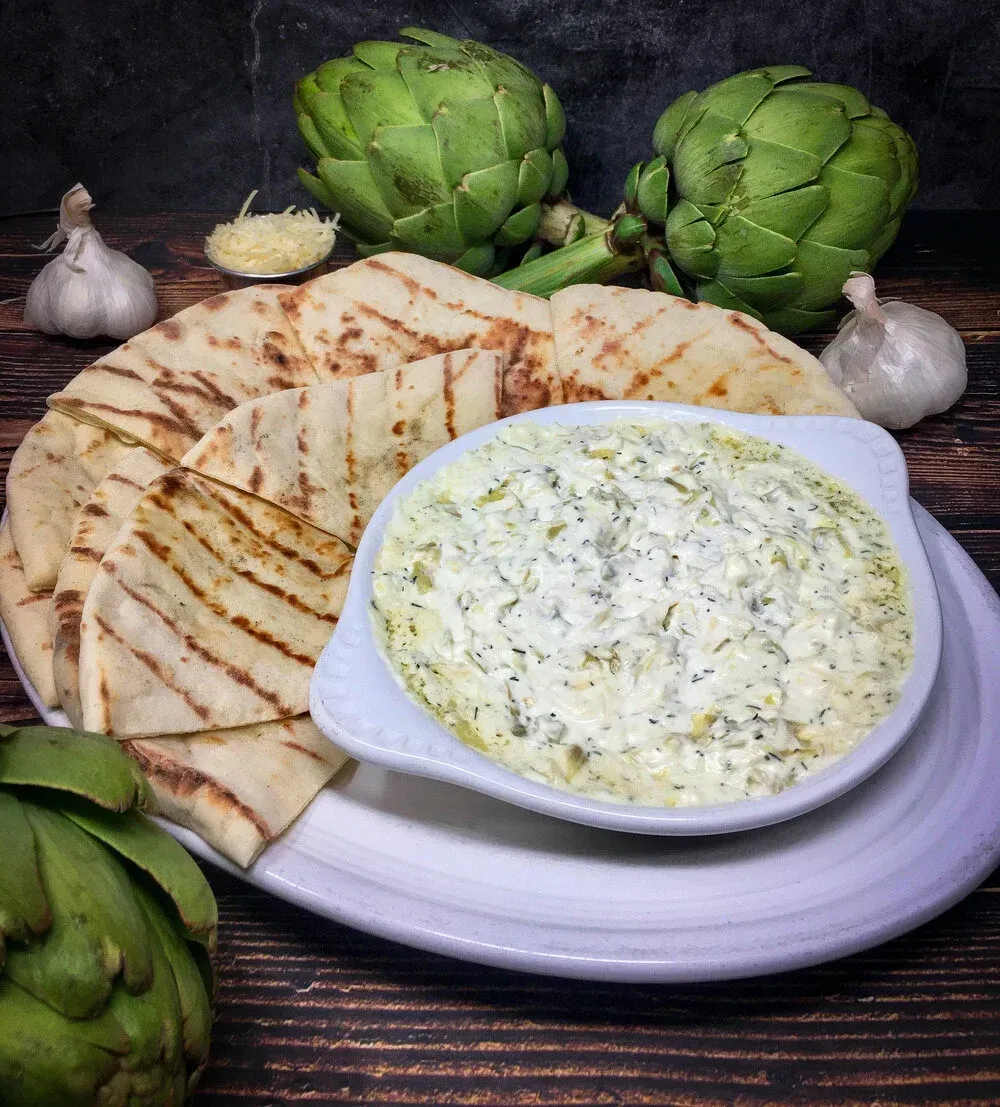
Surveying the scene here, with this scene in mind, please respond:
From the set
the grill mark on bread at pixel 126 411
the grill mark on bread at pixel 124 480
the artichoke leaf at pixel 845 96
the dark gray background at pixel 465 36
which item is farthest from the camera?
the dark gray background at pixel 465 36

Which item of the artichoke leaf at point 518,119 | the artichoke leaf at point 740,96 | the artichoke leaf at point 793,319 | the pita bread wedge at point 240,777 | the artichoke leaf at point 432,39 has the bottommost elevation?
the pita bread wedge at point 240,777

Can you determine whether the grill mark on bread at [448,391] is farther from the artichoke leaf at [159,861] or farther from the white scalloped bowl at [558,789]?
the artichoke leaf at [159,861]

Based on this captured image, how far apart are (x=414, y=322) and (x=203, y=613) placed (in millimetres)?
783

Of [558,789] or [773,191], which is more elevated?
[773,191]

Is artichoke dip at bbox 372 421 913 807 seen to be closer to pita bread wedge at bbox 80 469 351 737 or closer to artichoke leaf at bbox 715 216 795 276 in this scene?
pita bread wedge at bbox 80 469 351 737

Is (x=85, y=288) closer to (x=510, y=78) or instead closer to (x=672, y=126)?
(x=510, y=78)

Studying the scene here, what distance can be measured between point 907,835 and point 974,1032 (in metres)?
0.25

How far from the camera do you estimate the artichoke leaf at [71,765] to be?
124cm

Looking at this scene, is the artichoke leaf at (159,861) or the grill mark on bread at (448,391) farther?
the grill mark on bread at (448,391)

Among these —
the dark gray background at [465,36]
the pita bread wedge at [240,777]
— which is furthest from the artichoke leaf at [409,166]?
the pita bread wedge at [240,777]

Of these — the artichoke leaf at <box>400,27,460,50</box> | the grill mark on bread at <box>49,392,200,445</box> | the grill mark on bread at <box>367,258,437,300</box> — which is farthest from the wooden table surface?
the artichoke leaf at <box>400,27,460,50</box>

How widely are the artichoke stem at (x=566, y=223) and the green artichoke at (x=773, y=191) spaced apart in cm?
19

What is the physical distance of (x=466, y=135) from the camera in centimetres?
251

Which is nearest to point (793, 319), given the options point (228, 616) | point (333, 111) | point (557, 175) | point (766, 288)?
point (766, 288)
